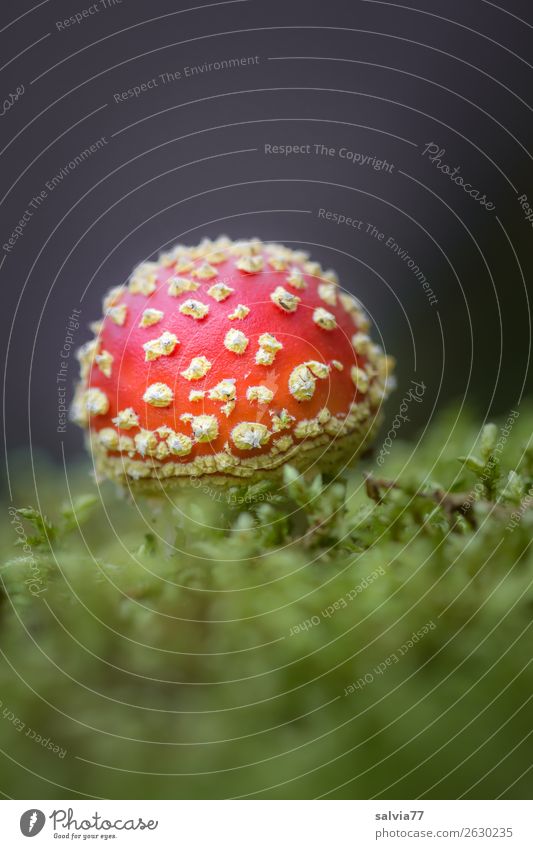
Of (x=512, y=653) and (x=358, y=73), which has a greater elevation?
(x=358, y=73)

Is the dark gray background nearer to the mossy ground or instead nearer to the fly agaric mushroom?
the fly agaric mushroom

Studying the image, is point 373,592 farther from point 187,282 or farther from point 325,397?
point 187,282

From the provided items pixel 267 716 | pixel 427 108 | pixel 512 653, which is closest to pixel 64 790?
pixel 267 716
